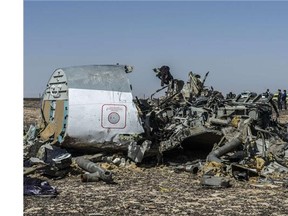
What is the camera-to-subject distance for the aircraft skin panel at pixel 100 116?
12477 mm

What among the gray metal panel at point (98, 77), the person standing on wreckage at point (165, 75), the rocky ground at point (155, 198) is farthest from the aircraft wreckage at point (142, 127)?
the person standing on wreckage at point (165, 75)

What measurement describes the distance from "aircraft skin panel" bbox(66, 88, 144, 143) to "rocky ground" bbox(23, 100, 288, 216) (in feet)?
4.87

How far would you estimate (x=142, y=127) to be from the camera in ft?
42.7

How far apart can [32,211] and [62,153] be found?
4271 mm

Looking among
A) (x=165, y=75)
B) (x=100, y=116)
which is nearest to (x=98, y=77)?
(x=100, y=116)

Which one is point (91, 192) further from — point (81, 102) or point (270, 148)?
point (270, 148)

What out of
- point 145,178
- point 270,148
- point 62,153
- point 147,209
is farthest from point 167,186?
point 270,148

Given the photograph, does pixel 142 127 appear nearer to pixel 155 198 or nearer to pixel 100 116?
pixel 100 116

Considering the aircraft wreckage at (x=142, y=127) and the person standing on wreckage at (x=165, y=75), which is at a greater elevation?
the person standing on wreckage at (x=165, y=75)

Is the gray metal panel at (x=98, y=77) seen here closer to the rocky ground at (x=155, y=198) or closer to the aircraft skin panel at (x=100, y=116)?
the aircraft skin panel at (x=100, y=116)

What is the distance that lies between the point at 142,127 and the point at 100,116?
130cm

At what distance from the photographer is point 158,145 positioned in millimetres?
13031

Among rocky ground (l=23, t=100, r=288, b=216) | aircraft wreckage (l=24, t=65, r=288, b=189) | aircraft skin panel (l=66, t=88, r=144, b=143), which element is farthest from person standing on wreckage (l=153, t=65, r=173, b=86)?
rocky ground (l=23, t=100, r=288, b=216)

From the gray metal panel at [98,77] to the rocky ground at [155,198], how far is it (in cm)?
285
